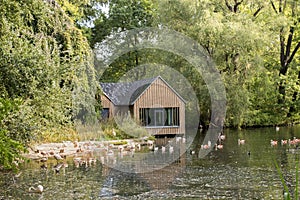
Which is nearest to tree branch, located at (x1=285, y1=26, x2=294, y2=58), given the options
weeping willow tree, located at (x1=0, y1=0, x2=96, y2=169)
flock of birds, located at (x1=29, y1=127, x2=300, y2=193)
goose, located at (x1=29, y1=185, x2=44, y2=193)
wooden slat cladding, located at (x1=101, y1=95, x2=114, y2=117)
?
wooden slat cladding, located at (x1=101, y1=95, x2=114, y2=117)

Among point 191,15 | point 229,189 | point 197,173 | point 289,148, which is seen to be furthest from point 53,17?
point 191,15

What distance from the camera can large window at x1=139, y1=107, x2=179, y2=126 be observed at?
24.6 metres

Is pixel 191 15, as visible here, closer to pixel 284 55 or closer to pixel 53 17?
pixel 284 55

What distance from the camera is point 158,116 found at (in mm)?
24641

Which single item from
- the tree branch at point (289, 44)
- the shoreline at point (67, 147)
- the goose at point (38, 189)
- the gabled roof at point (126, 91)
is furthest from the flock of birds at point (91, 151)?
the tree branch at point (289, 44)

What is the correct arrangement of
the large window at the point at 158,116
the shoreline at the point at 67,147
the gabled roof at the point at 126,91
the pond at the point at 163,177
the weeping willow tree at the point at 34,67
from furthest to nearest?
the gabled roof at the point at 126,91 < the large window at the point at 158,116 < the shoreline at the point at 67,147 < the weeping willow tree at the point at 34,67 < the pond at the point at 163,177

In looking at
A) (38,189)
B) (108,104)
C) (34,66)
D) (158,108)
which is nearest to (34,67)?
(34,66)

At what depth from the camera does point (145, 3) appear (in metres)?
36.7

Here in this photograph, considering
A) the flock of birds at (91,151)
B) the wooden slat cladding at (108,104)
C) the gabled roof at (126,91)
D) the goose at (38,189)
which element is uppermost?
the gabled roof at (126,91)

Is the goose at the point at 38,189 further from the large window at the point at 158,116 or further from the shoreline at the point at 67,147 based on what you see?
the large window at the point at 158,116

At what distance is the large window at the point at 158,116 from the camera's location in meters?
24.6

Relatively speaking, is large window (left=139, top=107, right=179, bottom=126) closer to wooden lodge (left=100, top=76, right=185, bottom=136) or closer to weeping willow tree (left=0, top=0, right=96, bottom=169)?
wooden lodge (left=100, top=76, right=185, bottom=136)

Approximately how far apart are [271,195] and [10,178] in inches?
248

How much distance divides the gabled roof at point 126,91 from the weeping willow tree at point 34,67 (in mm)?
11047
